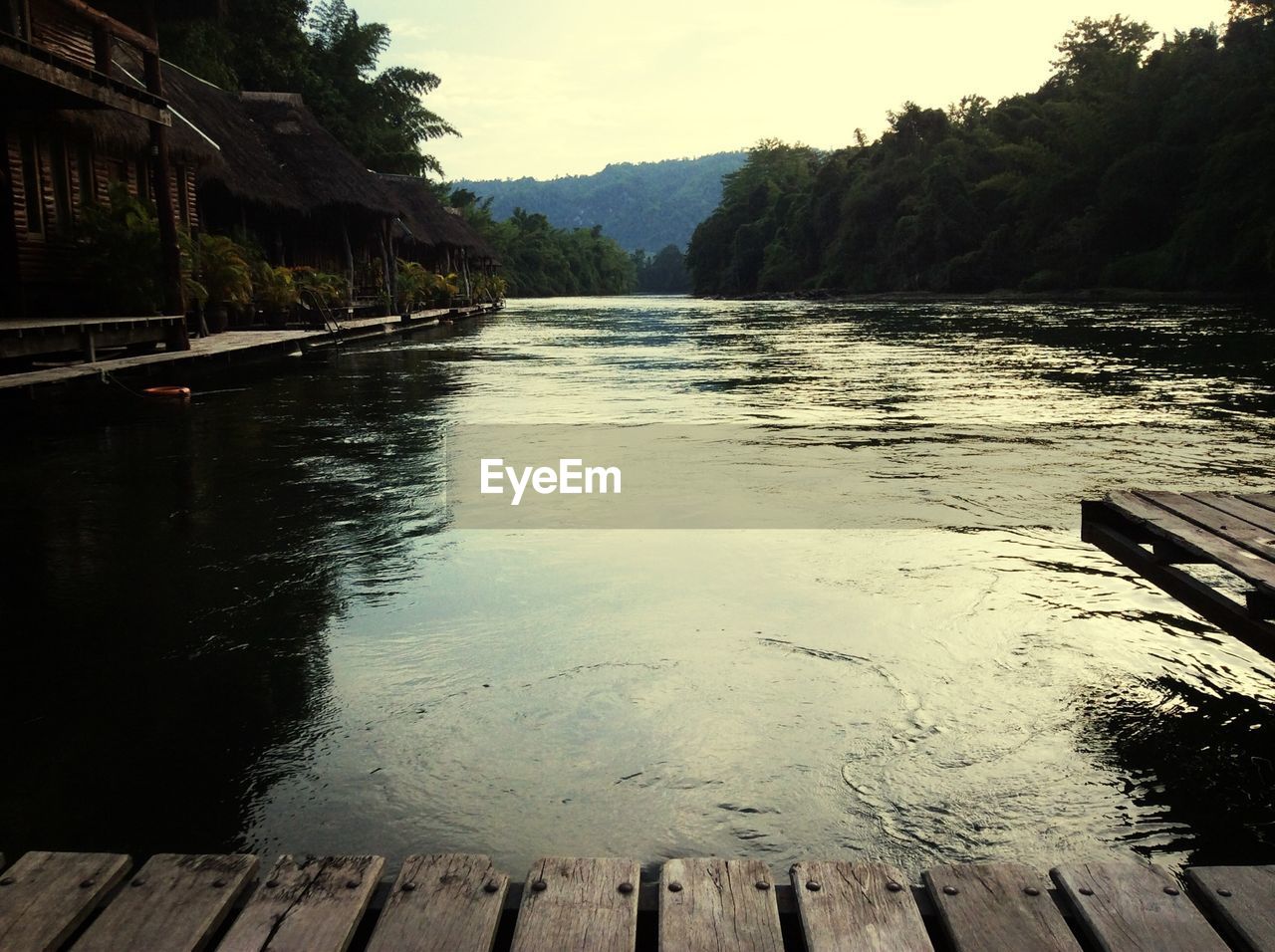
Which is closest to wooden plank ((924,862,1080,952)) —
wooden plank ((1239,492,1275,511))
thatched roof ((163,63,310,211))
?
wooden plank ((1239,492,1275,511))

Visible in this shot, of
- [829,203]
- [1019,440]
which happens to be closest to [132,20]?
[1019,440]

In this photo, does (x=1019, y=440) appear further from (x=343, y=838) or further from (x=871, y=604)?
(x=343, y=838)

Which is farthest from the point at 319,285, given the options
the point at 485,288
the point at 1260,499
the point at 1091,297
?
the point at 1091,297

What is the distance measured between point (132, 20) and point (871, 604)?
16.8 m

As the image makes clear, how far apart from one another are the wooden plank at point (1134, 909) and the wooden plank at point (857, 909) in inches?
12.0

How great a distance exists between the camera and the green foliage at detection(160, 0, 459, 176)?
40.0 m

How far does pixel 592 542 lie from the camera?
617 centimetres

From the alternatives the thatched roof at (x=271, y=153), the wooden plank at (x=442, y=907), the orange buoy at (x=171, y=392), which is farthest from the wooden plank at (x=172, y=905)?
the thatched roof at (x=271, y=153)

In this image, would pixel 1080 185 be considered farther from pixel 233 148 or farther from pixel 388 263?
pixel 233 148

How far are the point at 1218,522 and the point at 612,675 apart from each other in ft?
7.53

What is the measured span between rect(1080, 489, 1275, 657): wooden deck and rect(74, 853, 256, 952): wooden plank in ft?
9.38

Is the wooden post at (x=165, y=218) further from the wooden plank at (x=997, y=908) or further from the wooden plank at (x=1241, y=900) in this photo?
the wooden plank at (x=1241, y=900)

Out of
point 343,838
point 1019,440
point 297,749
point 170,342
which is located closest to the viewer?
point 343,838

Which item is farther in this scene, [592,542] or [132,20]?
[132,20]
